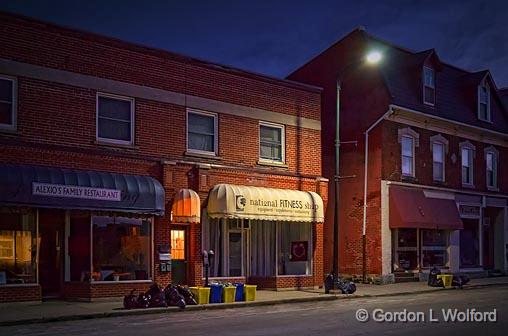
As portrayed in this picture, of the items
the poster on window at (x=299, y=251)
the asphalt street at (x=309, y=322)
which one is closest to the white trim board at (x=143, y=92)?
the poster on window at (x=299, y=251)

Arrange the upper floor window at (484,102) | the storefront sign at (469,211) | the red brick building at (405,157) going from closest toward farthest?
the red brick building at (405,157)
the storefront sign at (469,211)
the upper floor window at (484,102)

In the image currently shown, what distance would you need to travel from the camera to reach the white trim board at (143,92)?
19844mm

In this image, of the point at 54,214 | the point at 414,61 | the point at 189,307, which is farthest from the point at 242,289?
the point at 414,61

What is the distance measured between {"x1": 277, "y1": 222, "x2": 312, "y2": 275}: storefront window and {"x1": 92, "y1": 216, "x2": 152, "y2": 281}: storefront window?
6286 millimetres

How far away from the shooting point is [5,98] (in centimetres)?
1953

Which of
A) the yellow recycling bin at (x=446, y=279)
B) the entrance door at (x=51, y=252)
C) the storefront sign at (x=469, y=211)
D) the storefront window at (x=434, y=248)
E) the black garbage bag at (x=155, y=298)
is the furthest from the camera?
the storefront sign at (x=469, y=211)

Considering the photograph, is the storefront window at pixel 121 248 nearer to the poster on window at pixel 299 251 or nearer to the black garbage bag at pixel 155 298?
the black garbage bag at pixel 155 298

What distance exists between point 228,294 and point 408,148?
14.8 meters

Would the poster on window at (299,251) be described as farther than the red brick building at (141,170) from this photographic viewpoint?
A: Yes

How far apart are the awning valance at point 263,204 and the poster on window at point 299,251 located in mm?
1191

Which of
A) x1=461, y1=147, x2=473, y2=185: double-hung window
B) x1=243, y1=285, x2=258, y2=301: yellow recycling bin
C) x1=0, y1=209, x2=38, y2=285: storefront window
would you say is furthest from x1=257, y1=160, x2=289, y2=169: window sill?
x1=461, y1=147, x2=473, y2=185: double-hung window

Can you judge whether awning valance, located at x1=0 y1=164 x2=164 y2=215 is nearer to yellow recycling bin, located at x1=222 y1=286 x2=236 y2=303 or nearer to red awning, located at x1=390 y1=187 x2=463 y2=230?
yellow recycling bin, located at x1=222 y1=286 x2=236 y2=303

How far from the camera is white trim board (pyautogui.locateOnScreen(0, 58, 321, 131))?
19844 millimetres

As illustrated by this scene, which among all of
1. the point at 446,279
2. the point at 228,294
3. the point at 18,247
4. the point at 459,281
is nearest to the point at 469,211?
the point at 459,281
